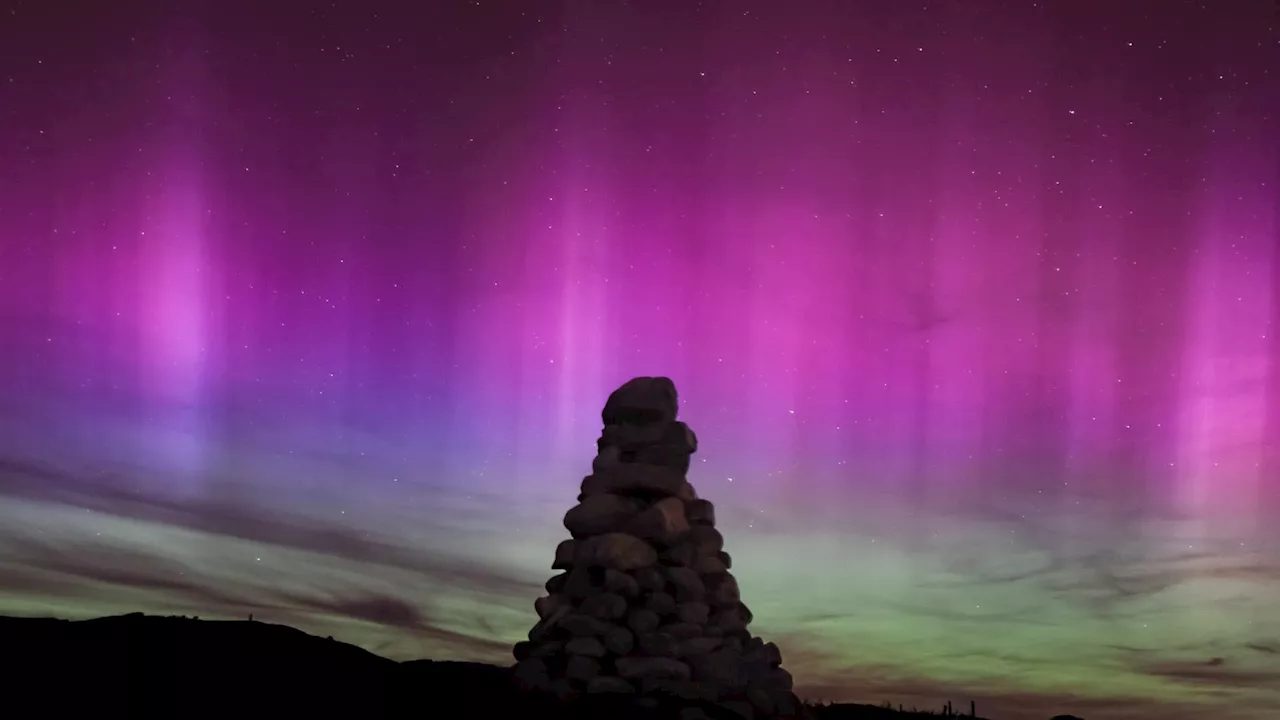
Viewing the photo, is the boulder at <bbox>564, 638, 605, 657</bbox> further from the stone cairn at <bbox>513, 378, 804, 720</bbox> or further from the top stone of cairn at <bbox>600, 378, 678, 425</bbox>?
the top stone of cairn at <bbox>600, 378, 678, 425</bbox>

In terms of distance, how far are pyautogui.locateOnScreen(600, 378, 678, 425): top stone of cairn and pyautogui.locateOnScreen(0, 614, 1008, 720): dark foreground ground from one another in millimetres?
4357

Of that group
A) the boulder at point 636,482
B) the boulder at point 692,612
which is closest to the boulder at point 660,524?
the boulder at point 636,482

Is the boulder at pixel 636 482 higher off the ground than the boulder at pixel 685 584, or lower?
higher

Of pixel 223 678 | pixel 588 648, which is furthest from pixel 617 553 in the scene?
pixel 223 678

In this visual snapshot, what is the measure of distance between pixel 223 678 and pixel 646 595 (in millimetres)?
5963

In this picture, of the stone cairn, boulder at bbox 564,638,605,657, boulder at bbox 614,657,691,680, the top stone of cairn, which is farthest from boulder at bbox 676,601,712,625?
the top stone of cairn

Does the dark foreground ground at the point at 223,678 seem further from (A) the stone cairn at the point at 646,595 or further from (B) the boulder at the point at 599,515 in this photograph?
(B) the boulder at the point at 599,515

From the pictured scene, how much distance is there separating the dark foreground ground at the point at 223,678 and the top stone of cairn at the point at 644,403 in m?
4.36

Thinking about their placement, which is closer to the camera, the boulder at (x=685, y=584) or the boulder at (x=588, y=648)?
the boulder at (x=588, y=648)

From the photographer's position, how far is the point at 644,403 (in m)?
17.7

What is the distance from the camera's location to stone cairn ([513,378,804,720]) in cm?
1623

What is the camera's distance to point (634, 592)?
652 inches

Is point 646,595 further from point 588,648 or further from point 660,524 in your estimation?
point 588,648

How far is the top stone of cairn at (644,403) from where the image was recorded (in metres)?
→ 17.7
